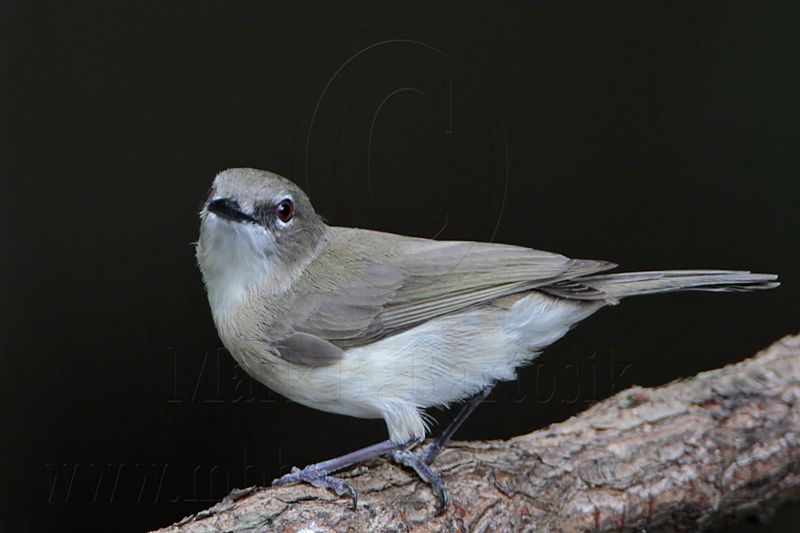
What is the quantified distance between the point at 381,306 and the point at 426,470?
0.60m

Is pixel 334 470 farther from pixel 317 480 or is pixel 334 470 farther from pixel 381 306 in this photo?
pixel 381 306

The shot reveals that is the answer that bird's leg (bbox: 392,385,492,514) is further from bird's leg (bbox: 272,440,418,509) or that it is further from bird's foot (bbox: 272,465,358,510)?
bird's foot (bbox: 272,465,358,510)

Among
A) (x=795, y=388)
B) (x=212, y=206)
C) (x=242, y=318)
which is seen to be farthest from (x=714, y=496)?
(x=212, y=206)

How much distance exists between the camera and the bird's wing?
3336mm

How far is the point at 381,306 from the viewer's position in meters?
3.37

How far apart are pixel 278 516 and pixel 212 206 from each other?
1030 millimetres

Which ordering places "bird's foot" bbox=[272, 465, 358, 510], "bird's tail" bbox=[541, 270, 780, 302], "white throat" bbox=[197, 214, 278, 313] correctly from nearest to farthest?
"bird's foot" bbox=[272, 465, 358, 510] → "white throat" bbox=[197, 214, 278, 313] → "bird's tail" bbox=[541, 270, 780, 302]

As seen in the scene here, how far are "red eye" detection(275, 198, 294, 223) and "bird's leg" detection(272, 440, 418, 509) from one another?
0.87 meters

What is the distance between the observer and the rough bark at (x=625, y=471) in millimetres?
3207

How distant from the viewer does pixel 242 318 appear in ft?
11.0

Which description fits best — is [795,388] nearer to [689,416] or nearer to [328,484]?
[689,416]

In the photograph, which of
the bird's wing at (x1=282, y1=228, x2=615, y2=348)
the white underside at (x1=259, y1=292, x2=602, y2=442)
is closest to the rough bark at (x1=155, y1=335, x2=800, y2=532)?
the white underside at (x1=259, y1=292, x2=602, y2=442)

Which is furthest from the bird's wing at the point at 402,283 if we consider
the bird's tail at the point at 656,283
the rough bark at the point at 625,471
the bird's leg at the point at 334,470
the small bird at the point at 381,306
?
the rough bark at the point at 625,471

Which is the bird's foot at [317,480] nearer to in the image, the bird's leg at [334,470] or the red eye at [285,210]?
the bird's leg at [334,470]
